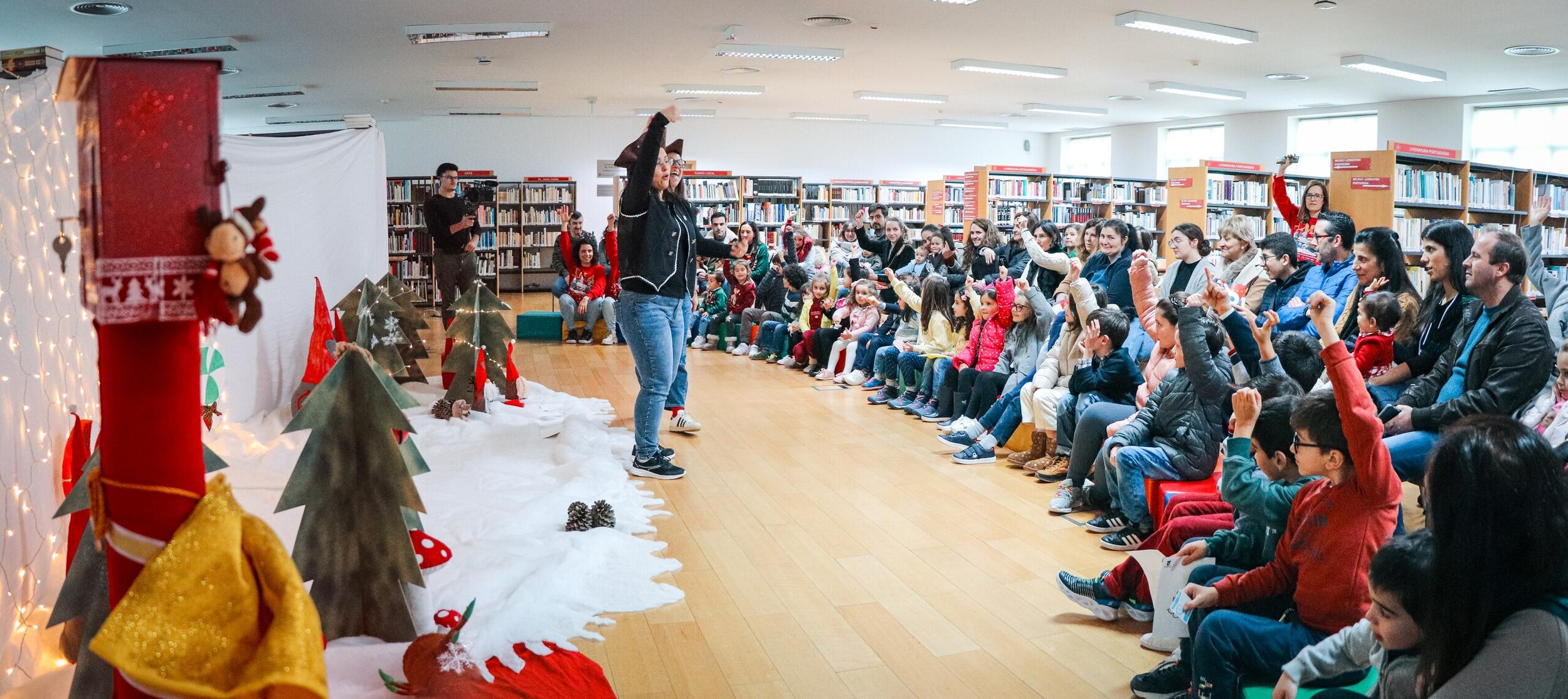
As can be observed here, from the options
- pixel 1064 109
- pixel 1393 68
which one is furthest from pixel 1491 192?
pixel 1064 109

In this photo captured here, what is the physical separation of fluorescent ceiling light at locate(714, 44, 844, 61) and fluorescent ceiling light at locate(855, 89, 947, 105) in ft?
10.4

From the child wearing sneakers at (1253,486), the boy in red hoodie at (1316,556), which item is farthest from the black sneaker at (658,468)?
the boy in red hoodie at (1316,556)

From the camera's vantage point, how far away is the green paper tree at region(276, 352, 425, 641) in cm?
243

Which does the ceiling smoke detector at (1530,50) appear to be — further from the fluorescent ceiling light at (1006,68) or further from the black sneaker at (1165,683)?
the black sneaker at (1165,683)

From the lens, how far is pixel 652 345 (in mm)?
4410

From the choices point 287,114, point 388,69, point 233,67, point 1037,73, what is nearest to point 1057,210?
point 1037,73

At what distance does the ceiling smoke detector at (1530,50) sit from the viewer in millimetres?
8591

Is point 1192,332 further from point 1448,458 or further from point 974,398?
point 974,398

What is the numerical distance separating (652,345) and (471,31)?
4.92 meters

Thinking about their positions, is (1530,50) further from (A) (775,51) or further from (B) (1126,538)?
(B) (1126,538)

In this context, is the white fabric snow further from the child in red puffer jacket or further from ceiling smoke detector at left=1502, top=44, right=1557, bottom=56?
ceiling smoke detector at left=1502, top=44, right=1557, bottom=56

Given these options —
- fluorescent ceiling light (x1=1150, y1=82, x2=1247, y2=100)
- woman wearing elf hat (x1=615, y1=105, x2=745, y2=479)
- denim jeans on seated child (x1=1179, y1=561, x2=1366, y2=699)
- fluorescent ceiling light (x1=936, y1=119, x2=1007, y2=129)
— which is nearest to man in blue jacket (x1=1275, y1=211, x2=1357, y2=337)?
woman wearing elf hat (x1=615, y1=105, x2=745, y2=479)

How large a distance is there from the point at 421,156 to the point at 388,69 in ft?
20.0

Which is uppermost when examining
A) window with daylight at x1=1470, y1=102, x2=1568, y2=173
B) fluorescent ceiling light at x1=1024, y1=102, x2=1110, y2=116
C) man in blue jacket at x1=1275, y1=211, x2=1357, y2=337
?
fluorescent ceiling light at x1=1024, y1=102, x2=1110, y2=116
